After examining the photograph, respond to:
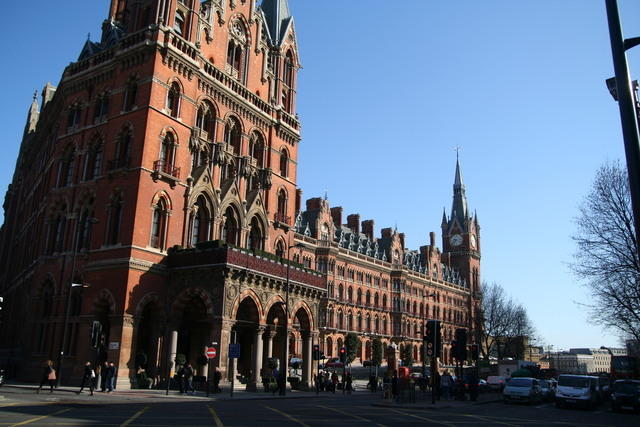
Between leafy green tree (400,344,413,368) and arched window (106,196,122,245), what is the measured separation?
6085 centimetres

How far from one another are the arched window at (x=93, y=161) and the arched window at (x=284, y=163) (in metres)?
15.2

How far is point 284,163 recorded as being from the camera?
154 feet

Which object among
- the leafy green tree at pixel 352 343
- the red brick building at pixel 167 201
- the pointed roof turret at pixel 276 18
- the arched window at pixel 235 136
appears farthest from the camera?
the leafy green tree at pixel 352 343

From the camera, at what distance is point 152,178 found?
1334 inches

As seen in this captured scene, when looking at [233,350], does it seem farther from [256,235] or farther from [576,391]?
[576,391]

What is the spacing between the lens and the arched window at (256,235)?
42.0 m

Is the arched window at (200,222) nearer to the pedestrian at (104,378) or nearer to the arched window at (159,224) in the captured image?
the arched window at (159,224)

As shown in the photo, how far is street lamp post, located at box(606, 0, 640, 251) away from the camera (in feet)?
23.4

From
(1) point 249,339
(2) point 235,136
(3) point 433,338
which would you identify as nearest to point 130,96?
(2) point 235,136

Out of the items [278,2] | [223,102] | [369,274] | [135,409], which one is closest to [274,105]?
[223,102]

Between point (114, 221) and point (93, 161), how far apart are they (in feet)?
19.7

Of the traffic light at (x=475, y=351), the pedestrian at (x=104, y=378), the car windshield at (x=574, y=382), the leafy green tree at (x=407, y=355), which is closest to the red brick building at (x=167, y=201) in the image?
the pedestrian at (x=104, y=378)

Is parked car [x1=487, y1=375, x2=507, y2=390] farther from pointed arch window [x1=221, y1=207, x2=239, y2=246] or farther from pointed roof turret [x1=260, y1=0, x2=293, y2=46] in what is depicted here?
pointed roof turret [x1=260, y1=0, x2=293, y2=46]

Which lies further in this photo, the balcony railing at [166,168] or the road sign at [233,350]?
the balcony railing at [166,168]
